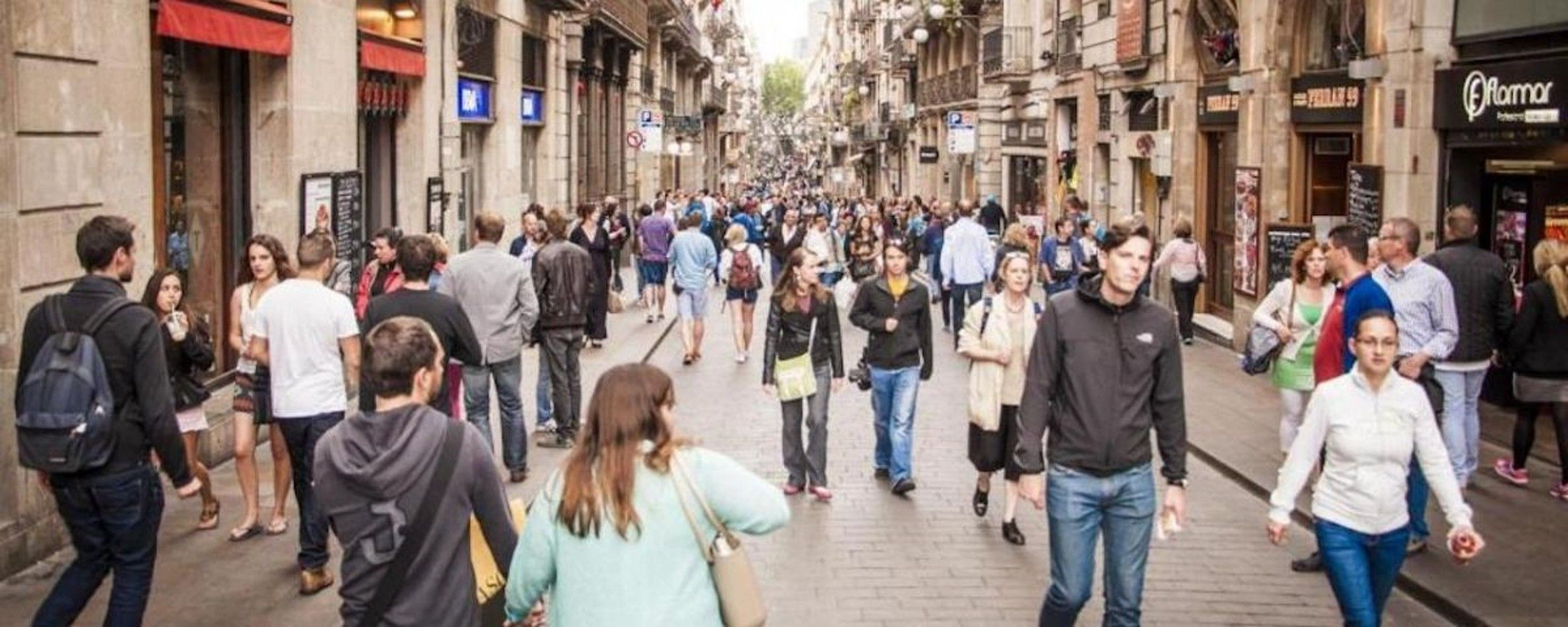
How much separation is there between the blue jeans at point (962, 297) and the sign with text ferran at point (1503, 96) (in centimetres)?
660

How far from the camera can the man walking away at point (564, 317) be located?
12422 mm

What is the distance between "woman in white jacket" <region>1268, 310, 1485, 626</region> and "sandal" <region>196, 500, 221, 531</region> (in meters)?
5.92

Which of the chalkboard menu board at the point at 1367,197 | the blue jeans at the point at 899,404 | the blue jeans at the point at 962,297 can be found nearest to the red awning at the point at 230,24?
the blue jeans at the point at 899,404

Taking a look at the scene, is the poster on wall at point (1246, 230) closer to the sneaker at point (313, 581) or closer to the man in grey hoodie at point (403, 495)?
the sneaker at point (313, 581)

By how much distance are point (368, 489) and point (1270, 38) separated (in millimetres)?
16530

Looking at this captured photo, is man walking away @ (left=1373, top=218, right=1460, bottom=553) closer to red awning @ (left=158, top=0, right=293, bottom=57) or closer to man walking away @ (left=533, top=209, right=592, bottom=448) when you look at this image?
man walking away @ (left=533, top=209, right=592, bottom=448)

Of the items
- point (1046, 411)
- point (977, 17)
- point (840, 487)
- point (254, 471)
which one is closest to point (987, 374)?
point (840, 487)

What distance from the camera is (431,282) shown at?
38.5ft

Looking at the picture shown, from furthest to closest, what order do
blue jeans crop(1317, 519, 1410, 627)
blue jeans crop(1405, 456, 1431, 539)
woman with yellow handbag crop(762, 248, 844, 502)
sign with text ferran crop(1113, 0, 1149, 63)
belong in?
sign with text ferran crop(1113, 0, 1149, 63), woman with yellow handbag crop(762, 248, 844, 502), blue jeans crop(1405, 456, 1431, 539), blue jeans crop(1317, 519, 1410, 627)

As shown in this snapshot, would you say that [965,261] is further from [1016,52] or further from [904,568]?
[1016,52]

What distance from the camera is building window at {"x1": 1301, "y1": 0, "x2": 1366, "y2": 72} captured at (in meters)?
17.5

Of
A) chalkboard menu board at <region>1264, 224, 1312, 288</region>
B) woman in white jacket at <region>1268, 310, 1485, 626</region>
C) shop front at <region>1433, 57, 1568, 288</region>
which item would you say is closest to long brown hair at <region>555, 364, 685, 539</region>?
woman in white jacket at <region>1268, 310, 1485, 626</region>

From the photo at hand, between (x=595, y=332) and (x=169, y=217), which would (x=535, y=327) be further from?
(x=595, y=332)

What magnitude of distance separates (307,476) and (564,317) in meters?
4.28
